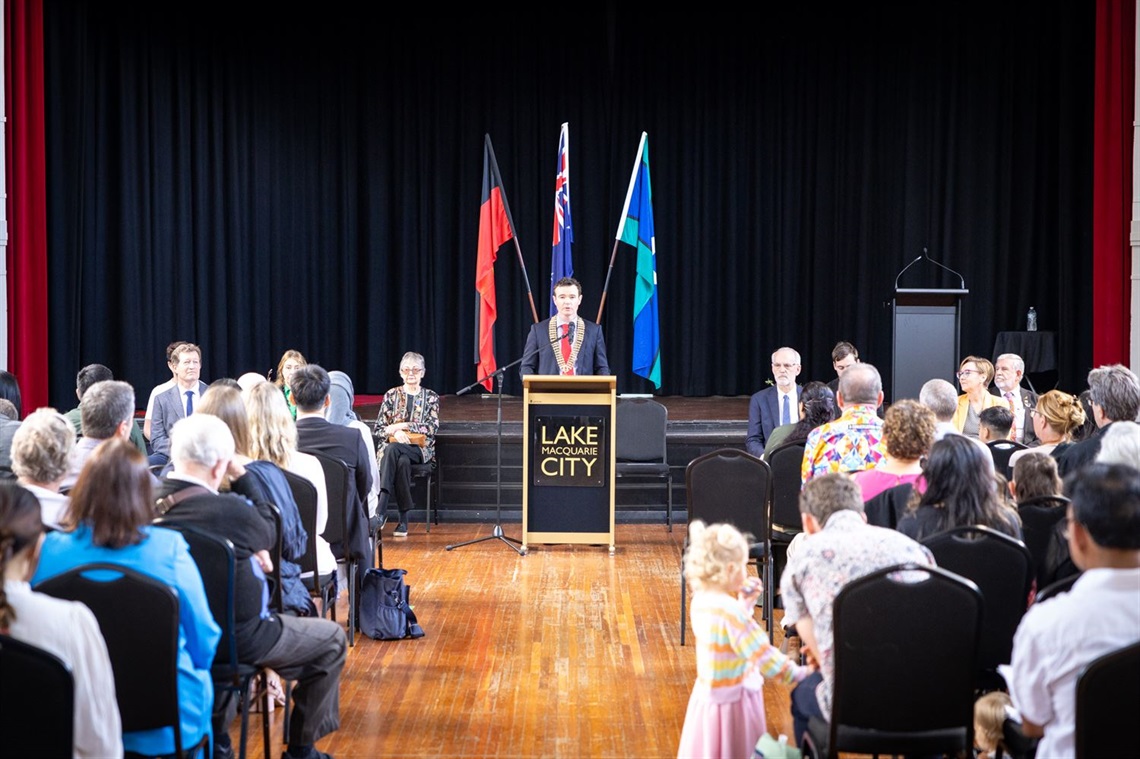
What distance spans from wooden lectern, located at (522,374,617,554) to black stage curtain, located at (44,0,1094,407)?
17.4ft

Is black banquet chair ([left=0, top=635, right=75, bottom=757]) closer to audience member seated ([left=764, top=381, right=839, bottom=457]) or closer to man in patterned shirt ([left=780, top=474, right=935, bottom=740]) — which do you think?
man in patterned shirt ([left=780, top=474, right=935, bottom=740])

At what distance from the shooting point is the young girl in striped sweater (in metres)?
3.40

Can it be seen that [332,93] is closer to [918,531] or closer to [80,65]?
[80,65]

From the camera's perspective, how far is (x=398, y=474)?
8.39 metres

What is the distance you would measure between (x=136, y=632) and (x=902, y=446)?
2.71m

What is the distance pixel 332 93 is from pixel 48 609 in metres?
11.2

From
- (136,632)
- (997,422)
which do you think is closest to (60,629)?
(136,632)

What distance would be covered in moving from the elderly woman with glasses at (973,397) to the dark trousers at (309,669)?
15.0 feet

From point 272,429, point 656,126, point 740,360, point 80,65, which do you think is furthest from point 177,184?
point 272,429

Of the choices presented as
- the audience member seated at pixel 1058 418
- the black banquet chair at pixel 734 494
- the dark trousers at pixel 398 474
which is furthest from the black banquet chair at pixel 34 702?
the dark trousers at pixel 398 474

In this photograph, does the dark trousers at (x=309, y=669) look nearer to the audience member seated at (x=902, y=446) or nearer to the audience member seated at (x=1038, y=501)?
the audience member seated at (x=902, y=446)

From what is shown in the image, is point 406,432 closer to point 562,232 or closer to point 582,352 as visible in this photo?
point 582,352

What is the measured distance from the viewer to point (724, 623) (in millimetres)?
3395

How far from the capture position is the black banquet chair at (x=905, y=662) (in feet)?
10.0
